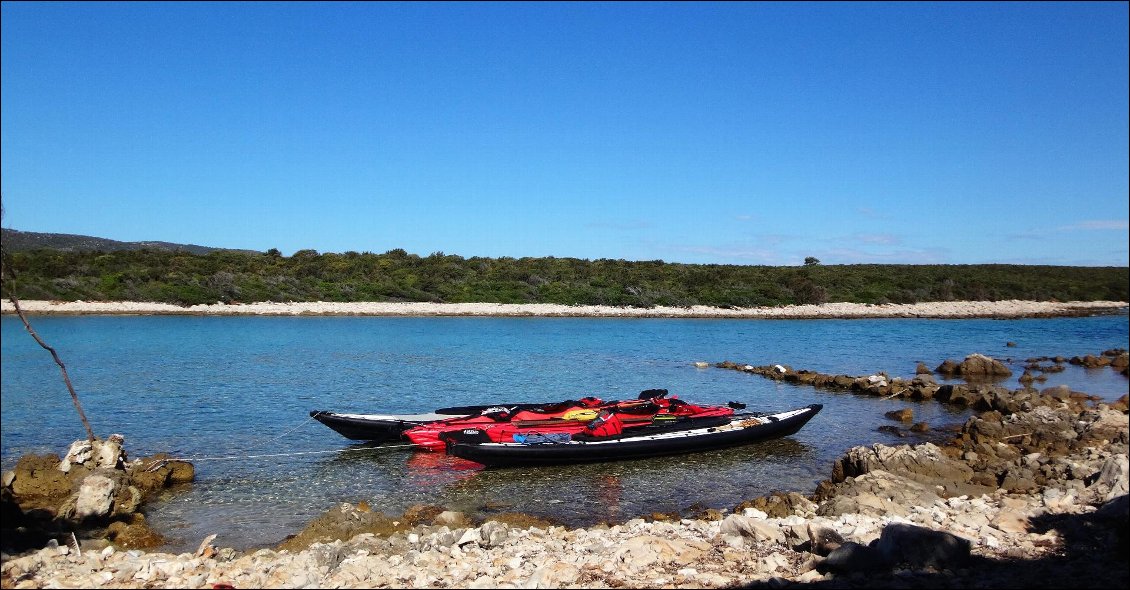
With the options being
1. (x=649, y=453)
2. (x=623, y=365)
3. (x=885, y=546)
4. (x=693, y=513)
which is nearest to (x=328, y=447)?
(x=649, y=453)

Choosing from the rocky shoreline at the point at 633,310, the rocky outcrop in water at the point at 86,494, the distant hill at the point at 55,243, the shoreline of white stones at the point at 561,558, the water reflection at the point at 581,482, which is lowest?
the water reflection at the point at 581,482

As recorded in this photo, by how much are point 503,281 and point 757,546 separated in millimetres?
59377

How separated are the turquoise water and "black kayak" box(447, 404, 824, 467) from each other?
0.26m

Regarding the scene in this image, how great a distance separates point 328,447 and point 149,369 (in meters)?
14.9

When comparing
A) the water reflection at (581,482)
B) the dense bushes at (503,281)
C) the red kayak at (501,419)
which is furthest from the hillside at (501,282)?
the water reflection at (581,482)

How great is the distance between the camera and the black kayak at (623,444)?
14156 mm

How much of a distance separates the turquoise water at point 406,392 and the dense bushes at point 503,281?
13.8 ft

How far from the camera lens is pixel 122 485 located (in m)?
11.7

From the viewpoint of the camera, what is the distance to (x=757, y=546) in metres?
8.46

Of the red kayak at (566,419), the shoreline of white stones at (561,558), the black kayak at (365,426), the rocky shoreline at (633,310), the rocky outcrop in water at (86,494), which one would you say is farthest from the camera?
the rocky shoreline at (633,310)

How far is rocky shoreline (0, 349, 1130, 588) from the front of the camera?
7.10 meters

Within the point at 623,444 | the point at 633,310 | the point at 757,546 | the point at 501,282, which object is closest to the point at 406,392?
the point at 623,444

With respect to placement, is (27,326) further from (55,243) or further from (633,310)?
(633,310)

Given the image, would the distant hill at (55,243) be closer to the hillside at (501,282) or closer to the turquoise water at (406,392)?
the turquoise water at (406,392)
